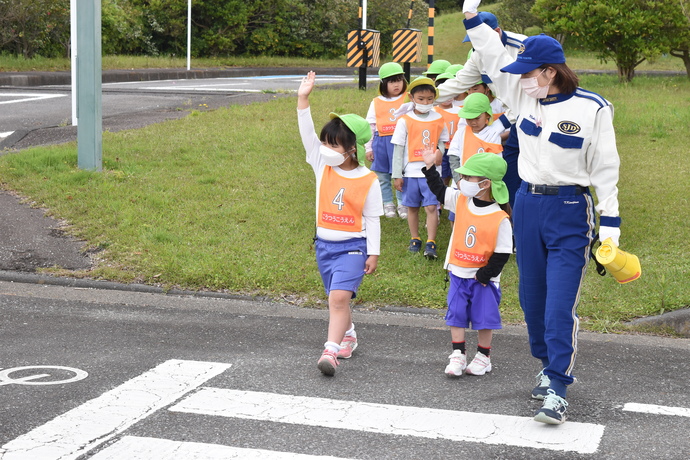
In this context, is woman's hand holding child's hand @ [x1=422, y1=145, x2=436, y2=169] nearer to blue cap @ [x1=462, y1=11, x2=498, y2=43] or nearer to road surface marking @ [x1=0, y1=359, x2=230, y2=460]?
blue cap @ [x1=462, y1=11, x2=498, y2=43]

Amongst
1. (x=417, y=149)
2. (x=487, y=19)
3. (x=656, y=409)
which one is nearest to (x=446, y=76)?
(x=417, y=149)

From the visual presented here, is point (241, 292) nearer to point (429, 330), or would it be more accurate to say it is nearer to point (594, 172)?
point (429, 330)

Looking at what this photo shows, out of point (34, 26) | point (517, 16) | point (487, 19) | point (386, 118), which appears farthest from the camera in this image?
point (517, 16)

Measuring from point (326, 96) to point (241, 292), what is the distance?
11.5m

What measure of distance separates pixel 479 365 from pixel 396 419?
2.98 ft

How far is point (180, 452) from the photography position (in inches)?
154

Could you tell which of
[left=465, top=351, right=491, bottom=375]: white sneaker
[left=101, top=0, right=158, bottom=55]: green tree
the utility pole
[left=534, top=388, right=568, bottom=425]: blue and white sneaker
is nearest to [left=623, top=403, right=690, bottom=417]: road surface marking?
[left=534, top=388, right=568, bottom=425]: blue and white sneaker

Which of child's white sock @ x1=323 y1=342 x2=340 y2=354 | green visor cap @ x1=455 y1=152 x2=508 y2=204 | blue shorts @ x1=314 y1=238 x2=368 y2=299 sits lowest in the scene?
child's white sock @ x1=323 y1=342 x2=340 y2=354

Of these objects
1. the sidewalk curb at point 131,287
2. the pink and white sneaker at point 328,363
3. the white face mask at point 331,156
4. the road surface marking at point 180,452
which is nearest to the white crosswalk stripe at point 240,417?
the road surface marking at point 180,452

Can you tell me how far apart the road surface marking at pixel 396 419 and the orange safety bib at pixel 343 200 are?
1.09 metres

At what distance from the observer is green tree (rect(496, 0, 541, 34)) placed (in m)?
43.6

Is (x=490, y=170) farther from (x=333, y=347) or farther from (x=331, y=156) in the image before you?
(x=333, y=347)

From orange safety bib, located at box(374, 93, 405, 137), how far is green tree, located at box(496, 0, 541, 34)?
118 feet

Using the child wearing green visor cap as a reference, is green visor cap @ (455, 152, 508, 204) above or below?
above
